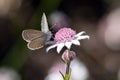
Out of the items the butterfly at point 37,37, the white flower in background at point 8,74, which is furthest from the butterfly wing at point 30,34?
the white flower in background at point 8,74

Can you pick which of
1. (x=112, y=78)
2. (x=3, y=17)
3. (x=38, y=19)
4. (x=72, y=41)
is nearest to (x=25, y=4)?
(x=3, y=17)

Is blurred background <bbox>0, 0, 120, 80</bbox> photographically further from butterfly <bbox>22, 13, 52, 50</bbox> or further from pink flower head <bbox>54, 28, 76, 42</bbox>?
butterfly <bbox>22, 13, 52, 50</bbox>

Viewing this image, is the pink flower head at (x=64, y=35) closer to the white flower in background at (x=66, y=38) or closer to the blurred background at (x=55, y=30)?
the white flower in background at (x=66, y=38)

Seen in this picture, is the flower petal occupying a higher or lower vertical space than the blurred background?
lower

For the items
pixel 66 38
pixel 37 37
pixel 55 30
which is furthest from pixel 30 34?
pixel 55 30

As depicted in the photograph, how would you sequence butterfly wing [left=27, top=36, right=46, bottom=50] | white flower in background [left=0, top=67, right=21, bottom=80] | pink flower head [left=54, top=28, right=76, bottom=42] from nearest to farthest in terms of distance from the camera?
butterfly wing [left=27, top=36, right=46, bottom=50], pink flower head [left=54, top=28, right=76, bottom=42], white flower in background [left=0, top=67, right=21, bottom=80]

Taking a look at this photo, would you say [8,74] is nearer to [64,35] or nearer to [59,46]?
[64,35]

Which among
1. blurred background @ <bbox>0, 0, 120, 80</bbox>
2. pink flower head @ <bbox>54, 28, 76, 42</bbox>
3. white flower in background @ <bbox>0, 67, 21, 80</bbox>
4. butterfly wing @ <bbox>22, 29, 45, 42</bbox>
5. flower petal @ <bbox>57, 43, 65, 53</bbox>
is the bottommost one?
flower petal @ <bbox>57, 43, 65, 53</bbox>

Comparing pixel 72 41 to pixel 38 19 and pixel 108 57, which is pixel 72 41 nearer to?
pixel 38 19

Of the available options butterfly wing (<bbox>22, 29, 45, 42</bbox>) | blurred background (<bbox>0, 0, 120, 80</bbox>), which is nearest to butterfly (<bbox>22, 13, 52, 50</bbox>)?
butterfly wing (<bbox>22, 29, 45, 42</bbox>)
